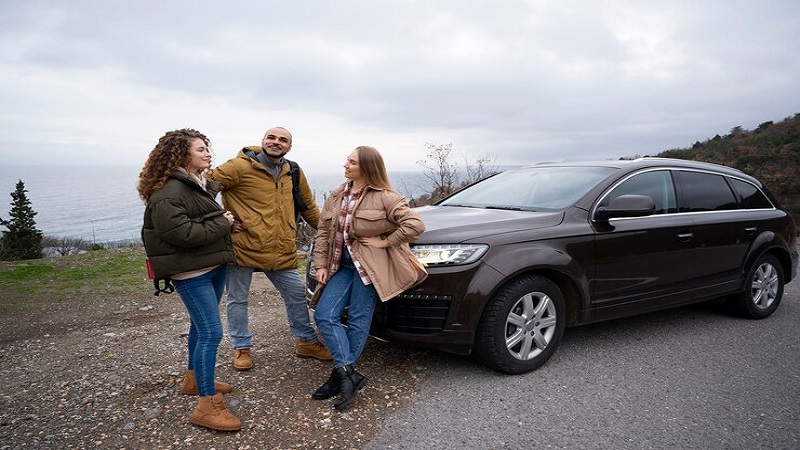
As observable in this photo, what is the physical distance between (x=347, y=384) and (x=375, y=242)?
0.89 m

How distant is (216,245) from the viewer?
9.95 ft

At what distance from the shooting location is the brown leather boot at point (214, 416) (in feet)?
9.62

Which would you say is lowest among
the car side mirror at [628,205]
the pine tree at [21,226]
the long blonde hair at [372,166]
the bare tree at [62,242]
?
the bare tree at [62,242]

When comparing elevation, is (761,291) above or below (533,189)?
below

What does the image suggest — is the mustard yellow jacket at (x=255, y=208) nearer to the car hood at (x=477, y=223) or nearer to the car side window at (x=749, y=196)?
the car hood at (x=477, y=223)

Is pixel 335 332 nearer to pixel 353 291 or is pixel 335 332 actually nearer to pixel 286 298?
pixel 353 291

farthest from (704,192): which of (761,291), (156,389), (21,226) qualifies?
(21,226)

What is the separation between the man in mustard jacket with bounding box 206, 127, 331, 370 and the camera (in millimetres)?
3705

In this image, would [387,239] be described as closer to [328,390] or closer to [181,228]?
[328,390]

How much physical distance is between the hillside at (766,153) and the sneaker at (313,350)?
16851 mm

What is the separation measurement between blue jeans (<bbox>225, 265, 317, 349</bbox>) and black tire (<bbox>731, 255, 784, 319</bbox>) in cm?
409

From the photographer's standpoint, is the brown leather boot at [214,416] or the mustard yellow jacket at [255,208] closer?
the brown leather boot at [214,416]

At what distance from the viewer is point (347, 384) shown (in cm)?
325

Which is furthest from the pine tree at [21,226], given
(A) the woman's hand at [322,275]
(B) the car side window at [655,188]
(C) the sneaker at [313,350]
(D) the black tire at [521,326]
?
(B) the car side window at [655,188]
